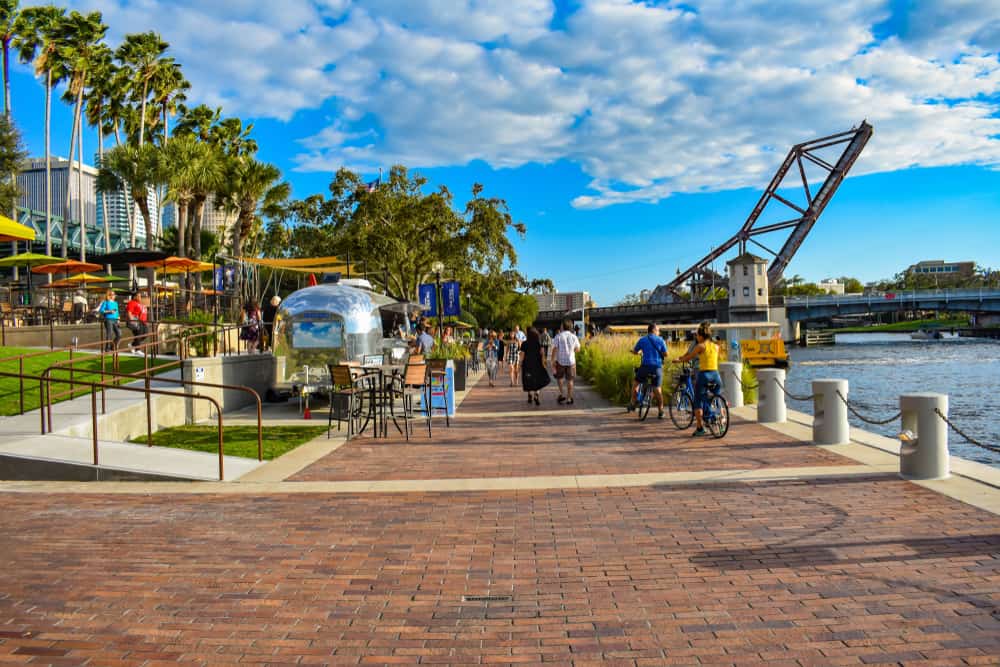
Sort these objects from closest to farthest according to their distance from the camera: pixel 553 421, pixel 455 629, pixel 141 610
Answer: pixel 455 629
pixel 141 610
pixel 553 421

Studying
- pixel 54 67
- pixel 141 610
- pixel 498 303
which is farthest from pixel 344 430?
pixel 498 303

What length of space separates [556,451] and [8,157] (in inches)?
1243

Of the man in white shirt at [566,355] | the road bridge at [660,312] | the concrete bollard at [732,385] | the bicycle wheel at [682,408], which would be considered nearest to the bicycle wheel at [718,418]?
the bicycle wheel at [682,408]

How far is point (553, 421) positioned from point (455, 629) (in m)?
9.68

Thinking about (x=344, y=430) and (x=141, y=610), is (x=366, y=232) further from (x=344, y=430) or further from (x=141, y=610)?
(x=141, y=610)

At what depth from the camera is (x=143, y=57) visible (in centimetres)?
4416

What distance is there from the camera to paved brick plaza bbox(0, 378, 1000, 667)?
404 cm

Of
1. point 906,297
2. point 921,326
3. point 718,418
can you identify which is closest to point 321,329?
point 718,418

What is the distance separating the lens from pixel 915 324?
145 m

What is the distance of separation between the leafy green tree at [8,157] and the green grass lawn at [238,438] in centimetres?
2557

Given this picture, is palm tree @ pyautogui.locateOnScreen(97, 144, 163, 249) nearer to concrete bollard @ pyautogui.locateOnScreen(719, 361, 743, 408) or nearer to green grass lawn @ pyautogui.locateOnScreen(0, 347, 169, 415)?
green grass lawn @ pyautogui.locateOnScreen(0, 347, 169, 415)

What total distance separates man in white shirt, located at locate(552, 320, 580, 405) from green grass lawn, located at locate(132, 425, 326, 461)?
5.72 m

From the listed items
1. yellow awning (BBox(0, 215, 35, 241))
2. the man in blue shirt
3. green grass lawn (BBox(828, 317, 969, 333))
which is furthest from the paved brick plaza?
green grass lawn (BBox(828, 317, 969, 333))

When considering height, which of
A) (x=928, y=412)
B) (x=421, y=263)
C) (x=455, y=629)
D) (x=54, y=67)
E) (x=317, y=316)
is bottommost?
(x=455, y=629)
